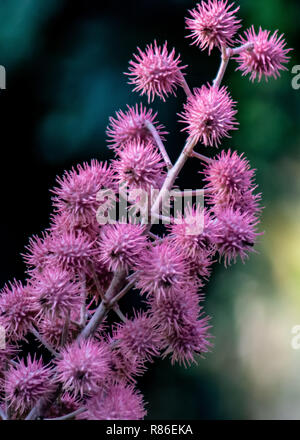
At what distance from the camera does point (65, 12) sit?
4.64 ft

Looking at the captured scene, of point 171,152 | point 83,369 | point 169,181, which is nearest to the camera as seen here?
point 83,369

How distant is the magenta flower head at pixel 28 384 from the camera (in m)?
0.83

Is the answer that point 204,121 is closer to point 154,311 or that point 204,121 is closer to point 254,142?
point 154,311

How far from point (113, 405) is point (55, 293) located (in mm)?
169

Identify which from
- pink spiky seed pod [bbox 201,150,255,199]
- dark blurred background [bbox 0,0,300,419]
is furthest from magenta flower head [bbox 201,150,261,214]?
dark blurred background [bbox 0,0,300,419]

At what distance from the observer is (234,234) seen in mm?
830

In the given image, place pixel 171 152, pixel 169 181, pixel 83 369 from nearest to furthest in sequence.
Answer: pixel 83 369 < pixel 169 181 < pixel 171 152

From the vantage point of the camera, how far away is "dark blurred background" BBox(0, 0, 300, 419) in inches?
56.0

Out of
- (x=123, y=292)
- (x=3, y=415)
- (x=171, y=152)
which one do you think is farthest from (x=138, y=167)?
(x=171, y=152)

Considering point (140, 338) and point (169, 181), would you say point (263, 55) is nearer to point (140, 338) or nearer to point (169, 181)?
point (169, 181)

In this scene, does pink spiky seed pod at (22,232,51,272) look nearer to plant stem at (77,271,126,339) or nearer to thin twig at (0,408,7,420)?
plant stem at (77,271,126,339)

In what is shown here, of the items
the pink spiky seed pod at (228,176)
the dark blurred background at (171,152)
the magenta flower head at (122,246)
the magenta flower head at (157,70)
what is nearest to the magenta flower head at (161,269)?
the magenta flower head at (122,246)

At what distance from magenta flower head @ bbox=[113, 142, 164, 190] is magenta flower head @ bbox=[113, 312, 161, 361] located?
0.20 metres

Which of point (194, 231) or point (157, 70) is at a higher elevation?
point (157, 70)
